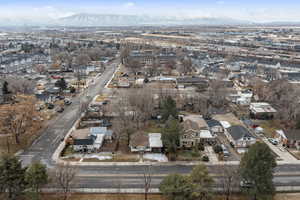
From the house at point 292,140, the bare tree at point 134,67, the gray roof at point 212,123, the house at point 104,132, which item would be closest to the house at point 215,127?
the gray roof at point 212,123

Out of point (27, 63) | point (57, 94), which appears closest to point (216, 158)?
point (57, 94)

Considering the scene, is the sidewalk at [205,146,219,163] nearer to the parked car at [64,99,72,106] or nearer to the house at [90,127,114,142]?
the house at [90,127,114,142]

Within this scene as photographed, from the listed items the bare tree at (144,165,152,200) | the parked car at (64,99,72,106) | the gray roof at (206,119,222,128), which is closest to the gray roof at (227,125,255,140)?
the gray roof at (206,119,222,128)

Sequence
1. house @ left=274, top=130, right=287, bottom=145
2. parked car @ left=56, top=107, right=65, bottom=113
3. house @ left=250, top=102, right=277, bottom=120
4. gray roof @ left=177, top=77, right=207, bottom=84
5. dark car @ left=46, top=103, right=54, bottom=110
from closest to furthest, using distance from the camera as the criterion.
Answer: house @ left=274, top=130, right=287, bottom=145, house @ left=250, top=102, right=277, bottom=120, parked car @ left=56, top=107, right=65, bottom=113, dark car @ left=46, top=103, right=54, bottom=110, gray roof @ left=177, top=77, right=207, bottom=84

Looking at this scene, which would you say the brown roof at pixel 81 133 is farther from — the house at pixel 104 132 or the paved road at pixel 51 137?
the paved road at pixel 51 137

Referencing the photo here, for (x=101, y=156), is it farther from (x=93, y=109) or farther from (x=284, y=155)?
(x=284, y=155)

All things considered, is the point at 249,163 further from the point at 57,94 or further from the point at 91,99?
the point at 57,94

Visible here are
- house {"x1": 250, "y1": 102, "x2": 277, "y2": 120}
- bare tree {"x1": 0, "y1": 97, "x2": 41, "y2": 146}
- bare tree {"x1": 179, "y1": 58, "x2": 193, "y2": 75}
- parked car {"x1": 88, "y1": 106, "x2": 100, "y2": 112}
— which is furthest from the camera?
bare tree {"x1": 179, "y1": 58, "x2": 193, "y2": 75}
